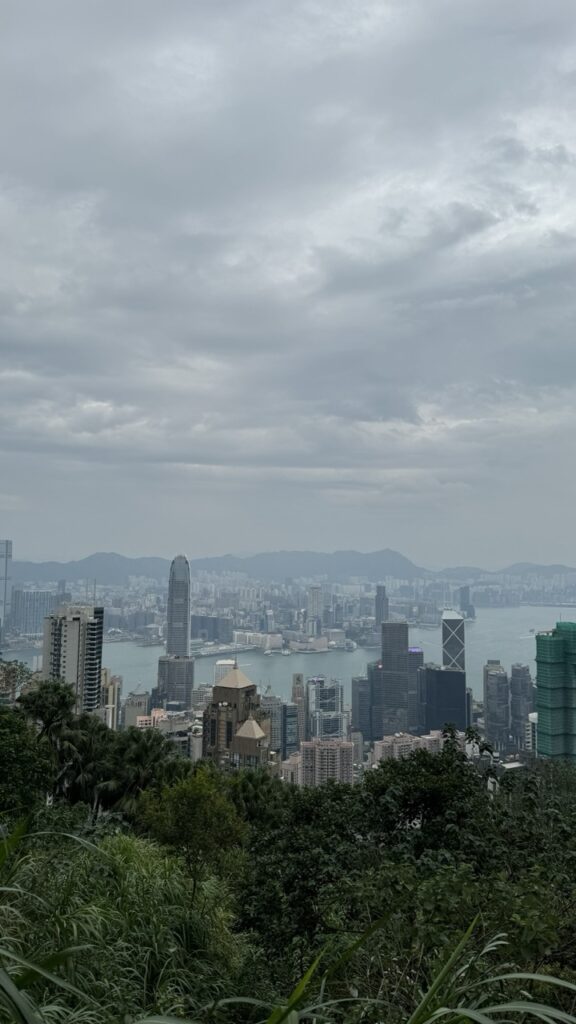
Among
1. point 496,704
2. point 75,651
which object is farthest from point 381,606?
point 75,651

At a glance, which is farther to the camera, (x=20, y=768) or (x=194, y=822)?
(x=20, y=768)

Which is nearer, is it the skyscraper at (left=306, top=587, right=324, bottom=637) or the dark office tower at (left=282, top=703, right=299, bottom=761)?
the dark office tower at (left=282, top=703, right=299, bottom=761)

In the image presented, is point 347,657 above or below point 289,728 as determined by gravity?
above

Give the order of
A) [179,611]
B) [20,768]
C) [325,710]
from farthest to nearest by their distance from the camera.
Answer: [179,611], [325,710], [20,768]

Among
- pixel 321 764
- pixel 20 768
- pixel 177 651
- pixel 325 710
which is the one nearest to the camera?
pixel 20 768

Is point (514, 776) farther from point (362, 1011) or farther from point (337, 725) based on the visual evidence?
point (337, 725)

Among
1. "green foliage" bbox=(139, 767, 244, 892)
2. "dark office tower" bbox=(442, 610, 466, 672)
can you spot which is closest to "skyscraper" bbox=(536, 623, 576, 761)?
"green foliage" bbox=(139, 767, 244, 892)

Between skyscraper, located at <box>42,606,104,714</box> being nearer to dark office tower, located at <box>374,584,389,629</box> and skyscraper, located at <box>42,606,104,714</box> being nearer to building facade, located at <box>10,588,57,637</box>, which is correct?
building facade, located at <box>10,588,57,637</box>

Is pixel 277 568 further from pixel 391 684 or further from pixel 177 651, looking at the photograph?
pixel 391 684

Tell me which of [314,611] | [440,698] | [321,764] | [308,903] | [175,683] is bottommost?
[175,683]
